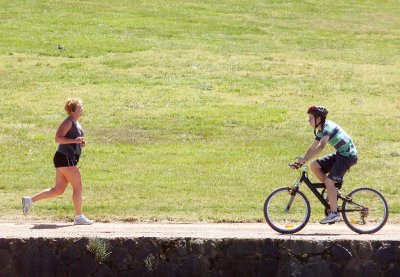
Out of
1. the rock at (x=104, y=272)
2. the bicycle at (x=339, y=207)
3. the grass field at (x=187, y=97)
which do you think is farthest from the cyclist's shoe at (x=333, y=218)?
the rock at (x=104, y=272)

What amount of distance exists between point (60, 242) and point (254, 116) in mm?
13028

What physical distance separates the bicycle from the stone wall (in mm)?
1271

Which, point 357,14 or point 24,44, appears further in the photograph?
point 357,14

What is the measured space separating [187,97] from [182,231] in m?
13.1

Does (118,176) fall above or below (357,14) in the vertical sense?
below

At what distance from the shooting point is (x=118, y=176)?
65.7 ft

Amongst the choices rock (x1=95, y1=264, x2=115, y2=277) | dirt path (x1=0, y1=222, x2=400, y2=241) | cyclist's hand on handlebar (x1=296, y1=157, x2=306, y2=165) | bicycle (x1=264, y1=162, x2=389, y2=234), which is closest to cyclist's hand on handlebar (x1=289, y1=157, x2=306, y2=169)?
cyclist's hand on handlebar (x1=296, y1=157, x2=306, y2=165)

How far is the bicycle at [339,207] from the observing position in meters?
14.8

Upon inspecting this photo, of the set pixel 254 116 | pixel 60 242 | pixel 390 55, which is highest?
pixel 390 55

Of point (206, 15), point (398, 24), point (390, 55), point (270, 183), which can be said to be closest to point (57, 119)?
point (270, 183)

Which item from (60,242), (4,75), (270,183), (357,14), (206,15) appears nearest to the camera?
(60,242)

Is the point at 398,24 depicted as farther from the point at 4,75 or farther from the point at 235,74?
the point at 4,75

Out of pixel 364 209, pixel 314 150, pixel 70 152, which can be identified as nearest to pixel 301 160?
pixel 314 150

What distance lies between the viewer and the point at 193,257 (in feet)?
44.2
